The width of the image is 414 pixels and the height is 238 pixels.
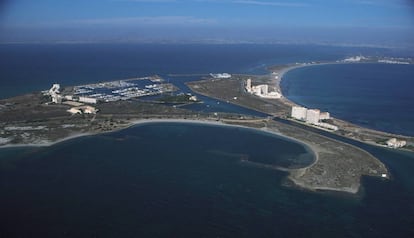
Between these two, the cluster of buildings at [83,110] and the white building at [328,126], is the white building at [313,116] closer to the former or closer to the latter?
the white building at [328,126]

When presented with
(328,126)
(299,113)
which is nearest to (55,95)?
(299,113)

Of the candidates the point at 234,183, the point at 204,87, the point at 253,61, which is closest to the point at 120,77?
the point at 204,87

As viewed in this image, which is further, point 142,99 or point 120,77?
point 120,77

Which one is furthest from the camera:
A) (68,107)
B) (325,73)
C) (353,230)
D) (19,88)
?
(325,73)

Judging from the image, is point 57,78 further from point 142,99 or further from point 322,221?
point 322,221

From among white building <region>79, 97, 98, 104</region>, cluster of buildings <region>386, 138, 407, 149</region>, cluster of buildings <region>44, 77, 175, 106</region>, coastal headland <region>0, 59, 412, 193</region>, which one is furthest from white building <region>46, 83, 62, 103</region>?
cluster of buildings <region>386, 138, 407, 149</region>

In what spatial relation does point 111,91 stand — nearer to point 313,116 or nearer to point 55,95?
point 55,95
